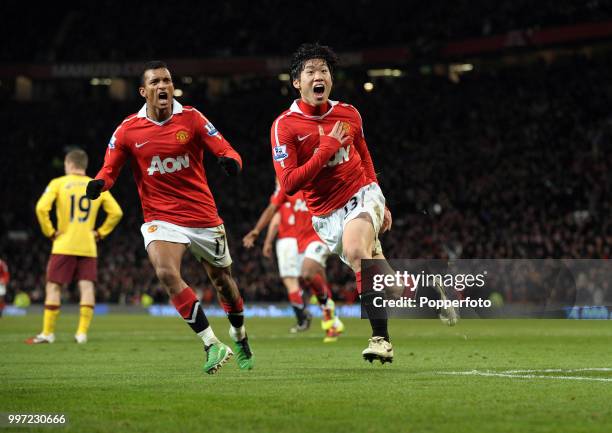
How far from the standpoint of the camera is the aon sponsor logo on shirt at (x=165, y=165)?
860 cm

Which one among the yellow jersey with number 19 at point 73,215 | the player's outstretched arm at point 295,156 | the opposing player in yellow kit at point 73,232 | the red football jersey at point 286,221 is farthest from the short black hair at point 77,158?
the player's outstretched arm at point 295,156

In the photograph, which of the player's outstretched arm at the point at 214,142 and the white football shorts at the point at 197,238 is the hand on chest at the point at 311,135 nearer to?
the player's outstretched arm at the point at 214,142

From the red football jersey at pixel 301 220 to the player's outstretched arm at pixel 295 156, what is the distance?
6343 millimetres

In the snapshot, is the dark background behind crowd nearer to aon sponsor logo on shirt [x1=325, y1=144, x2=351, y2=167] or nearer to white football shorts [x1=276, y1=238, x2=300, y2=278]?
white football shorts [x1=276, y1=238, x2=300, y2=278]

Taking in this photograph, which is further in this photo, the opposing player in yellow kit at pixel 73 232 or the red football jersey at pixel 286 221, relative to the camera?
the red football jersey at pixel 286 221

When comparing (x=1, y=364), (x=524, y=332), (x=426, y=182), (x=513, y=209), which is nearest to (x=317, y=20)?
(x=426, y=182)

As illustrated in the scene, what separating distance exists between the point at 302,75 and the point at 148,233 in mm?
1799

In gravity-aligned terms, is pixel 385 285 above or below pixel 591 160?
below

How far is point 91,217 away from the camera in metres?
Result: 14.3

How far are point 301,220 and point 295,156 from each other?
7.11 m

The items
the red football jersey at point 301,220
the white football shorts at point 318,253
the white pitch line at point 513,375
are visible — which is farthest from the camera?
the red football jersey at point 301,220

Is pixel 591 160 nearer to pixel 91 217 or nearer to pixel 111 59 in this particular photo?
pixel 91 217

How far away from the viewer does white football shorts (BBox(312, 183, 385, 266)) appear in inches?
338

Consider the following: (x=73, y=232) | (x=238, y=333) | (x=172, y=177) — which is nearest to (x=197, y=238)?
(x=172, y=177)
